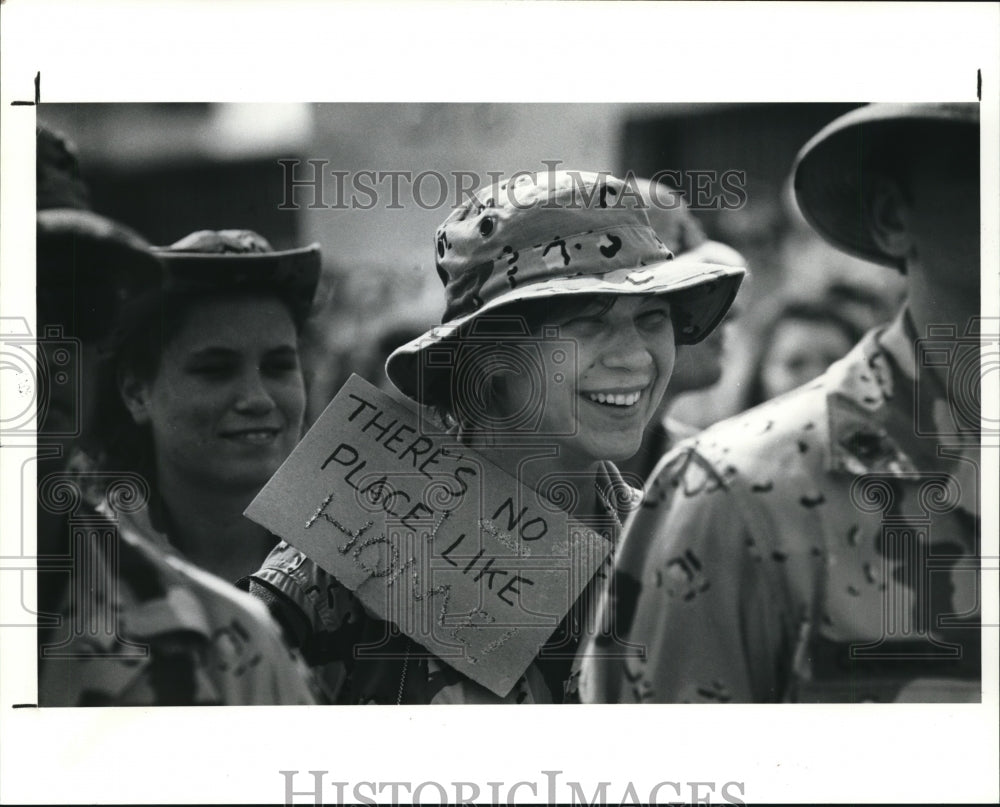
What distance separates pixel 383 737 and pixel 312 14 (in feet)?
5.99

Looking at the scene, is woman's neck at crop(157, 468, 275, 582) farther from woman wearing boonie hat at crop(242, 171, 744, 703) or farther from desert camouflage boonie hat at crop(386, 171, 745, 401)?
desert camouflage boonie hat at crop(386, 171, 745, 401)

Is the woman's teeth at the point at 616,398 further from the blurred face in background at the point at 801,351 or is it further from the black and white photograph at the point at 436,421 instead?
the blurred face in background at the point at 801,351

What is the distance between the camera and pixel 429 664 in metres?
3.66

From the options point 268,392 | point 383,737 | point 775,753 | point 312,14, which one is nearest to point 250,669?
point 383,737

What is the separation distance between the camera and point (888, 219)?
3684 mm

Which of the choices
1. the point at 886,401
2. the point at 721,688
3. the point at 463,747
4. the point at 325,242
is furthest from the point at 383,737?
the point at 886,401

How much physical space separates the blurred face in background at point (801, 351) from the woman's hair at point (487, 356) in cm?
45

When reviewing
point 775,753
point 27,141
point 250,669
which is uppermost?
point 27,141

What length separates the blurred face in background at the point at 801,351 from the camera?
3672 mm

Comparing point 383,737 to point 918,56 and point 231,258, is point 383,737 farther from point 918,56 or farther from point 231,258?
point 918,56

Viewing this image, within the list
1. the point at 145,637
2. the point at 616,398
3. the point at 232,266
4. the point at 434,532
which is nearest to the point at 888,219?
the point at 616,398

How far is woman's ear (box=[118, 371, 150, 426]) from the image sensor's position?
143 inches

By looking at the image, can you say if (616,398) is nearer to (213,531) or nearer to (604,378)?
(604,378)

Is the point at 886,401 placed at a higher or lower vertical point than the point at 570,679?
higher
